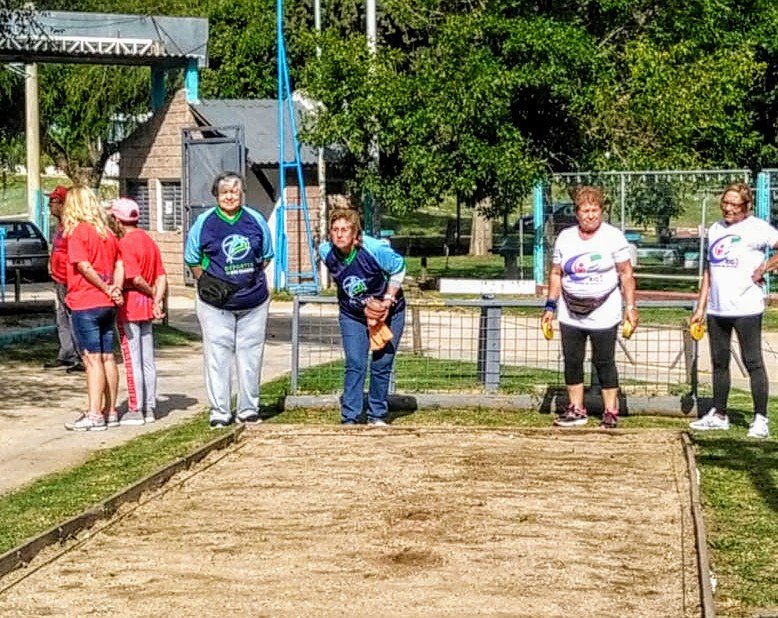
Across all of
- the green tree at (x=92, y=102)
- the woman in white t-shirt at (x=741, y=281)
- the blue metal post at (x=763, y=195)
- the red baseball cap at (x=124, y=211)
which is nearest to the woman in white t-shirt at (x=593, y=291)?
the woman in white t-shirt at (x=741, y=281)

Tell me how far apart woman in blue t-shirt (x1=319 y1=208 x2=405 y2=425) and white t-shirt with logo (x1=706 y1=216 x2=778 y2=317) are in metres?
2.24

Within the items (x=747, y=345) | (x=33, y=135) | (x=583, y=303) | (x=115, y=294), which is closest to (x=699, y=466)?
(x=747, y=345)

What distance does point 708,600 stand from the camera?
6180mm

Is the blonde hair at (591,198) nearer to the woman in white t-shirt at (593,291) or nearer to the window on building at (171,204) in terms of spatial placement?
the woman in white t-shirt at (593,291)

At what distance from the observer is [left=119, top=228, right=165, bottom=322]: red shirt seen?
38.2 feet

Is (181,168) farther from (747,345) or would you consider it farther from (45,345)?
(747,345)

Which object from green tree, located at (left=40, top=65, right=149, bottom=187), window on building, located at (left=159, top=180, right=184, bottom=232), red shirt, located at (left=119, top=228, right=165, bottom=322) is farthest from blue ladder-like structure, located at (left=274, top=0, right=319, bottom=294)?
red shirt, located at (left=119, top=228, right=165, bottom=322)

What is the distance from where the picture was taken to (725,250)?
10.8 metres

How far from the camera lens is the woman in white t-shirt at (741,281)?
35.5 ft

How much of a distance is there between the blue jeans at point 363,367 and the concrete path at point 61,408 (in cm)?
152

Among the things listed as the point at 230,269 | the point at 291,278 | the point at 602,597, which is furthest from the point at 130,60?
the point at 602,597

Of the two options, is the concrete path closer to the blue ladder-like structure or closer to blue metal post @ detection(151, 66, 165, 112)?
the blue ladder-like structure

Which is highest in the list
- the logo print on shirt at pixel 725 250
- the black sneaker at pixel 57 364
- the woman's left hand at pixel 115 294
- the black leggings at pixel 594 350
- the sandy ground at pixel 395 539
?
the logo print on shirt at pixel 725 250

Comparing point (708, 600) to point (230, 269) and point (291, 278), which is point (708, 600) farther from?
point (291, 278)
